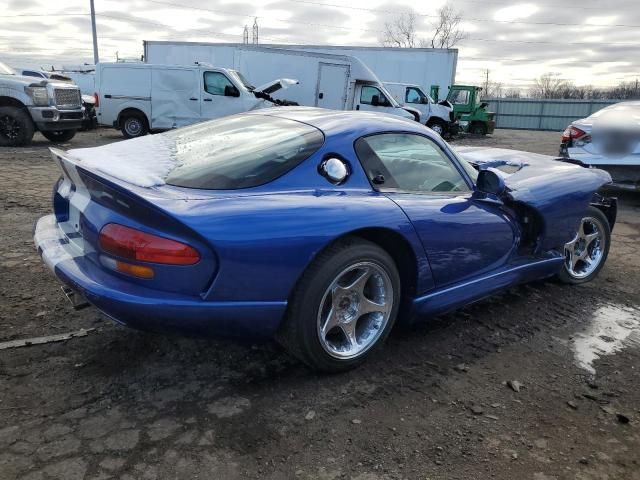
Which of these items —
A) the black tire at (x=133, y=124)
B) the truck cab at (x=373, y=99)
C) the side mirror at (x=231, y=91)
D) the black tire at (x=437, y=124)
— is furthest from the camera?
the black tire at (x=437, y=124)

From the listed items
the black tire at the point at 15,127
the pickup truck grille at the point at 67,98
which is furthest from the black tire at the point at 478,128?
the black tire at the point at 15,127

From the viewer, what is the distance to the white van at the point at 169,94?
1358 centimetres

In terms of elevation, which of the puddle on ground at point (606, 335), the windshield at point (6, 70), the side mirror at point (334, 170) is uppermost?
the windshield at point (6, 70)

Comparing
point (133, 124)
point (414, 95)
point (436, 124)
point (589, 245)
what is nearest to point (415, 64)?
point (414, 95)

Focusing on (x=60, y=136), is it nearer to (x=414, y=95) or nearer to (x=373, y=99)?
(x=373, y=99)

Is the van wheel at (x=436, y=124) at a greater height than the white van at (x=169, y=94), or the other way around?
the white van at (x=169, y=94)

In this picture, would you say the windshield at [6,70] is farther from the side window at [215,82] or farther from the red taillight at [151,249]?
the red taillight at [151,249]

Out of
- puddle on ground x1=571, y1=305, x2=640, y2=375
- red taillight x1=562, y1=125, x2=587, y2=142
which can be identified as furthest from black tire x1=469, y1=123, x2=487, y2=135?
puddle on ground x1=571, y1=305, x2=640, y2=375

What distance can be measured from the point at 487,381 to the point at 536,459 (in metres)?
0.59

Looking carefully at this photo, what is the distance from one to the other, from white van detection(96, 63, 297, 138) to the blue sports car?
10.6 meters

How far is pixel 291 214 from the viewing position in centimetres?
235

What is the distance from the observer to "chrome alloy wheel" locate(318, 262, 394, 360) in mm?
2596

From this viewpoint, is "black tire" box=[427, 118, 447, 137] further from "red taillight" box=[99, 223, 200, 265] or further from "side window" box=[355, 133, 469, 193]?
"red taillight" box=[99, 223, 200, 265]

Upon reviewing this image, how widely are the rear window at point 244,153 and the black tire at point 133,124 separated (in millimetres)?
11610
